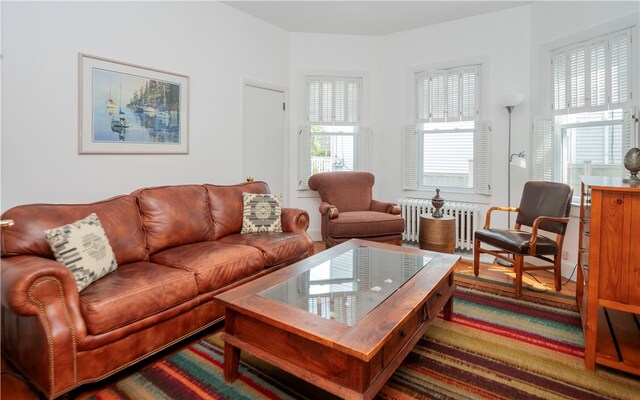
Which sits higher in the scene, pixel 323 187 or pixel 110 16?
pixel 110 16

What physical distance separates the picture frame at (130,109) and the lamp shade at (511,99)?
3.38m

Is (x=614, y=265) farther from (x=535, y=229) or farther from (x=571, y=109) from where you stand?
(x=571, y=109)

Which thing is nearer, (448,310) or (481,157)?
(448,310)

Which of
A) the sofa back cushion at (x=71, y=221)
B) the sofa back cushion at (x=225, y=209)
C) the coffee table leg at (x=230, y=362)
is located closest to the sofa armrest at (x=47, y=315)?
the sofa back cushion at (x=71, y=221)

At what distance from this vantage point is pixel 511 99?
3.90 m

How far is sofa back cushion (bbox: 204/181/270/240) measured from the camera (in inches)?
127

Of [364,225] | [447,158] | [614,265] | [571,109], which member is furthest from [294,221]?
[571,109]

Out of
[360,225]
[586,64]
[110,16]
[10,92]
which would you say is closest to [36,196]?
[10,92]

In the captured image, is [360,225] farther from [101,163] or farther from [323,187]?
[101,163]

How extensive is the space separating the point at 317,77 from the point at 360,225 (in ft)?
7.38

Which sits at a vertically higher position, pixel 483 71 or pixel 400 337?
pixel 483 71

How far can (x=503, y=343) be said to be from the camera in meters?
2.27

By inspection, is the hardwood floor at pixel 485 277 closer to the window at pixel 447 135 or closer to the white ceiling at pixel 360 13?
the window at pixel 447 135

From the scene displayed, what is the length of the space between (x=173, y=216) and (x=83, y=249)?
874 mm
